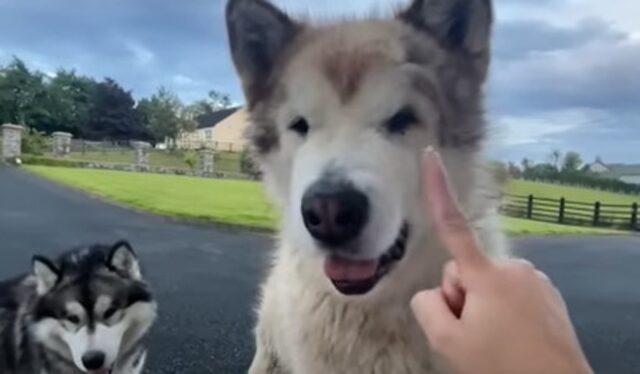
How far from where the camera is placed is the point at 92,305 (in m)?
1.71

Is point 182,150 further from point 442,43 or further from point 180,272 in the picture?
point 442,43

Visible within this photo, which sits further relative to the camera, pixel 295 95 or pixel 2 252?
pixel 2 252

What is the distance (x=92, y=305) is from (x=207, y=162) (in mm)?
475

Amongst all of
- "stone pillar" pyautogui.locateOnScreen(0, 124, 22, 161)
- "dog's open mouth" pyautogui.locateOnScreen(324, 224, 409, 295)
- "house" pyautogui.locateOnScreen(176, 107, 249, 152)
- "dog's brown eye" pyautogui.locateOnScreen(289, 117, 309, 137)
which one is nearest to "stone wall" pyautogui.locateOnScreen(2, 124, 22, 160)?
"stone pillar" pyautogui.locateOnScreen(0, 124, 22, 161)

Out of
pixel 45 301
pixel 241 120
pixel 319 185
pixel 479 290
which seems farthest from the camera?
pixel 45 301

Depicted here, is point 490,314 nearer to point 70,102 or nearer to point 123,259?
point 70,102

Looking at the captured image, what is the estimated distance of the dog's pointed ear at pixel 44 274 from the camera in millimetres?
1690

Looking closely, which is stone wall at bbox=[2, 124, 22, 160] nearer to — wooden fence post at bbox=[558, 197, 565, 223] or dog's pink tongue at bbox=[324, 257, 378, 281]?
dog's pink tongue at bbox=[324, 257, 378, 281]

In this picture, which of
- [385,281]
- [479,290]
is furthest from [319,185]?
[479,290]

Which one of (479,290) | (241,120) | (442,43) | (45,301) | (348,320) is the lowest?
(45,301)

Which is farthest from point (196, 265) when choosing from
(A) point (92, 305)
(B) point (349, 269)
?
(B) point (349, 269)

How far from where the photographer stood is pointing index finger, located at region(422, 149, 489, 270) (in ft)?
1.47

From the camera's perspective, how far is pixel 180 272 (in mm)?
1975

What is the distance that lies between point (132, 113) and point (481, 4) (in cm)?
94
